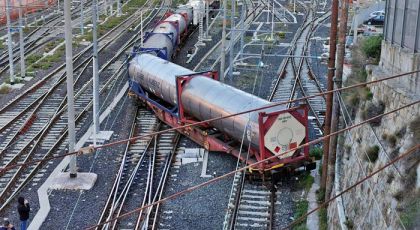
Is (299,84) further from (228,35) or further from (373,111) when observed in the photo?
(228,35)

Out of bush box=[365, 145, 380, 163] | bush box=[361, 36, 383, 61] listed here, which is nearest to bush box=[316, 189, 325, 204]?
bush box=[365, 145, 380, 163]

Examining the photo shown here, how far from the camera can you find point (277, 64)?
35312mm

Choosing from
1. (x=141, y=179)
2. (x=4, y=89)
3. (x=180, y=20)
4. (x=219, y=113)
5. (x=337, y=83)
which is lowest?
(x=141, y=179)

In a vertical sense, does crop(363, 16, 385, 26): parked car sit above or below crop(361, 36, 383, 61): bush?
below

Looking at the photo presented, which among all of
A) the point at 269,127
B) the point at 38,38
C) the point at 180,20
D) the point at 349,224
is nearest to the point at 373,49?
the point at 269,127

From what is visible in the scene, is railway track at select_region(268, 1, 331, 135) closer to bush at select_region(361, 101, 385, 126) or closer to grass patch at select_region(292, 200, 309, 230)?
grass patch at select_region(292, 200, 309, 230)

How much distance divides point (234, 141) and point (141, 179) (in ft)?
10.8

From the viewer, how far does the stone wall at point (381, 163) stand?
11883mm

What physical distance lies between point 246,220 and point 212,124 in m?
5.13

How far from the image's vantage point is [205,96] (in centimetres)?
2016

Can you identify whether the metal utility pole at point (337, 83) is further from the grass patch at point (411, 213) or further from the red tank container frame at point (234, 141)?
the grass patch at point (411, 213)

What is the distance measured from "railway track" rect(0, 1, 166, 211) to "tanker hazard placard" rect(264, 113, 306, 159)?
745cm

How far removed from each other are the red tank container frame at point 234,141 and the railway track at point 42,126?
408 centimetres

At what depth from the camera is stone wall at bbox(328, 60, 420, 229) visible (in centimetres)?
1188
